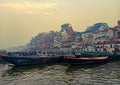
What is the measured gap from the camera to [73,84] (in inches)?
1331

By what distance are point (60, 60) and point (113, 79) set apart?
27.4m

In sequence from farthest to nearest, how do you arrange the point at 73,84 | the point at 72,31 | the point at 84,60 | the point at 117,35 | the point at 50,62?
1. the point at 72,31
2. the point at 117,35
3. the point at 50,62
4. the point at 84,60
5. the point at 73,84

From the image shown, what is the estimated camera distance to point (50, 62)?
201ft

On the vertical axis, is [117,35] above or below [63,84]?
above

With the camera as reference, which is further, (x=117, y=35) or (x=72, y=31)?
(x=72, y=31)

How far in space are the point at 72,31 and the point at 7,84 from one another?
130 meters

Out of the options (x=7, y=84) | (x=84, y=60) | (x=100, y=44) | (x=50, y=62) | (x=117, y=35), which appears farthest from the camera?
(x=117, y=35)

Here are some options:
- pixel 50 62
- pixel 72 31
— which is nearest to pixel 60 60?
pixel 50 62

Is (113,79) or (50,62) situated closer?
(113,79)

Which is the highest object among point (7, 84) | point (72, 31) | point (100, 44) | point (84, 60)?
point (72, 31)

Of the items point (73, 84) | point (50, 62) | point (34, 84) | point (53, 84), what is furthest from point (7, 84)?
point (50, 62)

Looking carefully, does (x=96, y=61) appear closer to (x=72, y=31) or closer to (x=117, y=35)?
(x=117, y=35)

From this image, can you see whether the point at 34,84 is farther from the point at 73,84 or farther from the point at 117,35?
the point at 117,35

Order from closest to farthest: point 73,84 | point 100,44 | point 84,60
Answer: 1. point 73,84
2. point 84,60
3. point 100,44
